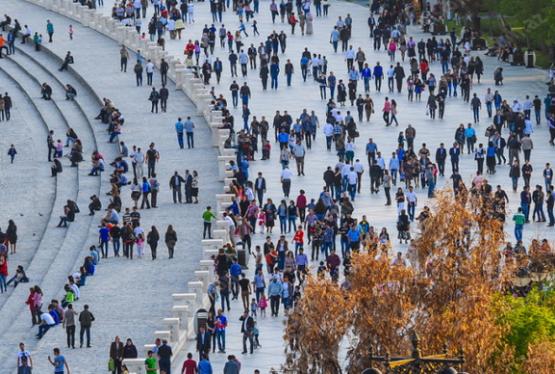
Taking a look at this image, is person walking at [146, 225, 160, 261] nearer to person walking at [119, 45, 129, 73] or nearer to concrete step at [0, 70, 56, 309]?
concrete step at [0, 70, 56, 309]

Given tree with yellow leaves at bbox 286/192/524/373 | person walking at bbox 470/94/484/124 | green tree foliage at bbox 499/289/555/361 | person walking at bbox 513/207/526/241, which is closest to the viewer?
tree with yellow leaves at bbox 286/192/524/373

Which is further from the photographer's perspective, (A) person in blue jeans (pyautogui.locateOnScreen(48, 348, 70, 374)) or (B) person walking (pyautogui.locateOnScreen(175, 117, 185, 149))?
(B) person walking (pyautogui.locateOnScreen(175, 117, 185, 149))

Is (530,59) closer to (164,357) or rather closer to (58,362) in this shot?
(164,357)

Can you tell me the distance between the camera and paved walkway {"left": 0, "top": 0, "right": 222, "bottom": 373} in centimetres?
4797

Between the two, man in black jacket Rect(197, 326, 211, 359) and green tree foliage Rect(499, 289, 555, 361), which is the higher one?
green tree foliage Rect(499, 289, 555, 361)

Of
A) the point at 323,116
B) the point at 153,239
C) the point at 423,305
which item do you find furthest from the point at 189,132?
the point at 423,305

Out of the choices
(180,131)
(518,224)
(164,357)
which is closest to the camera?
(164,357)

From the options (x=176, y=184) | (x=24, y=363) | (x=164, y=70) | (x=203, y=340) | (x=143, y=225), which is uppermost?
(x=164, y=70)

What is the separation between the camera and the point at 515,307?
38219mm

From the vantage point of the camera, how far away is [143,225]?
57.5 metres

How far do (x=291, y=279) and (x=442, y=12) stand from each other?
40798mm

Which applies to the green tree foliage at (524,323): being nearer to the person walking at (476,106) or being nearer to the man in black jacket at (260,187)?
the man in black jacket at (260,187)

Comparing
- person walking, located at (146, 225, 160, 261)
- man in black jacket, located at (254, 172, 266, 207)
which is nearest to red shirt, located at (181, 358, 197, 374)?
person walking, located at (146, 225, 160, 261)

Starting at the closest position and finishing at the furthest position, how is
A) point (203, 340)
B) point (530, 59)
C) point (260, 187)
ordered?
point (203, 340)
point (260, 187)
point (530, 59)
